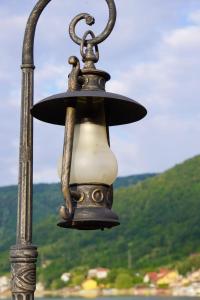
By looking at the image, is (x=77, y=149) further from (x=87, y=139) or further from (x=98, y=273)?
(x=98, y=273)

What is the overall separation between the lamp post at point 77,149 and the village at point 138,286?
131m

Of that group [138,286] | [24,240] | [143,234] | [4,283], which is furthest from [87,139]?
[143,234]

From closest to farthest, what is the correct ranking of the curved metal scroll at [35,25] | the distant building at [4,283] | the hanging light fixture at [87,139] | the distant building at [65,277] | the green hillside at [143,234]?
the hanging light fixture at [87,139] < the curved metal scroll at [35,25] < the distant building at [65,277] < the green hillside at [143,234] < the distant building at [4,283]

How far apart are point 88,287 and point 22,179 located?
465 ft

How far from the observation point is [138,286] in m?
140

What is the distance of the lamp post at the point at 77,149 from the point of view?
11.6 feet

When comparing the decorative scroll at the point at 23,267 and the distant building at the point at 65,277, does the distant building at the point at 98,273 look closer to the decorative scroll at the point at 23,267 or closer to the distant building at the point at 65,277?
the distant building at the point at 65,277

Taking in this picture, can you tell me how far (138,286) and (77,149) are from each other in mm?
138848

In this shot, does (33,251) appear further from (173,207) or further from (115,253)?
(173,207)

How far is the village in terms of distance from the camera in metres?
136

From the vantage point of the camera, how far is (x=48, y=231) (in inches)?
7013

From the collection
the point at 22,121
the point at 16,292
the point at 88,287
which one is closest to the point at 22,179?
the point at 22,121

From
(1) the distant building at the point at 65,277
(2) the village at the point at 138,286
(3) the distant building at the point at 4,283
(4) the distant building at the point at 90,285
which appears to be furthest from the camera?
(3) the distant building at the point at 4,283

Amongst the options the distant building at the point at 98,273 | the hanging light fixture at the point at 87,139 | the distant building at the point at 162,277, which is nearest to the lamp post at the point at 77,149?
the hanging light fixture at the point at 87,139
